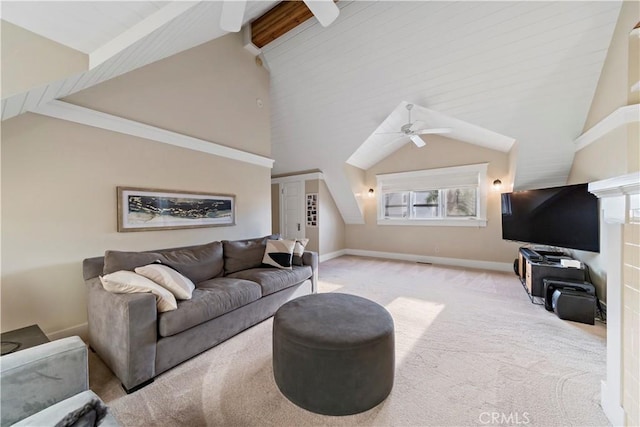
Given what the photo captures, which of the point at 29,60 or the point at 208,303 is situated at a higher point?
the point at 29,60

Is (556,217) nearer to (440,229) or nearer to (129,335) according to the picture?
(440,229)

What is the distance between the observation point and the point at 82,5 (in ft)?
5.06

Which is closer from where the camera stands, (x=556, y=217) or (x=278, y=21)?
(x=556, y=217)

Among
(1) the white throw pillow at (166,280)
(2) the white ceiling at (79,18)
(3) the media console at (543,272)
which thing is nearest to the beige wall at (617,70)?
(3) the media console at (543,272)

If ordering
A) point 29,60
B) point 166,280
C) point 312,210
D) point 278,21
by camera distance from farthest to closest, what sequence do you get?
point 312,210
point 278,21
point 166,280
point 29,60

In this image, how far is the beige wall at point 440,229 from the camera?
479 centimetres

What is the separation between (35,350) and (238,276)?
175 centimetres

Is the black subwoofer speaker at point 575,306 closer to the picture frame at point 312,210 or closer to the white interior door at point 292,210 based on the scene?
the picture frame at point 312,210

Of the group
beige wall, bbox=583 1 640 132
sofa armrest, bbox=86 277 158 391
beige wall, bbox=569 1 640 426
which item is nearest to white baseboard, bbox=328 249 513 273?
beige wall, bbox=569 1 640 426

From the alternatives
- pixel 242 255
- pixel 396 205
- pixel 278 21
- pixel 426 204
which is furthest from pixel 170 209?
pixel 426 204

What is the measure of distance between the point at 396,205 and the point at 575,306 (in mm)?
3836

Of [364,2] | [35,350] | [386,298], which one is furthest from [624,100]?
[35,350]

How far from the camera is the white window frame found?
4910mm

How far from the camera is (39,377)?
1063 mm
